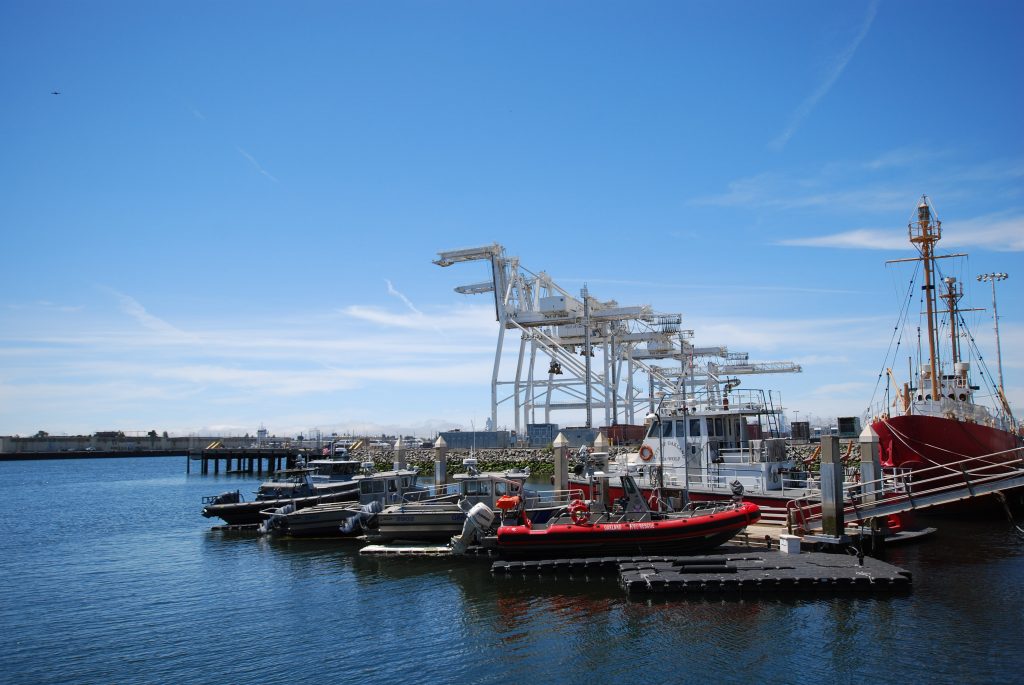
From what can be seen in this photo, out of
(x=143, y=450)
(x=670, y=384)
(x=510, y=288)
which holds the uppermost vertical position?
(x=510, y=288)

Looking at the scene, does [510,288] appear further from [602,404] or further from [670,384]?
[670,384]

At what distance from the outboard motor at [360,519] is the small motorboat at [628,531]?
27.9ft

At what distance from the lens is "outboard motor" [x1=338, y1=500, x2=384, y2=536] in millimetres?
28109

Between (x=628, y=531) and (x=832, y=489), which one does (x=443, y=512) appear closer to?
(x=628, y=531)

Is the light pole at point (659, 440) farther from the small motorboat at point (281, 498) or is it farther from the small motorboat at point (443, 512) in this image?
the small motorboat at point (281, 498)

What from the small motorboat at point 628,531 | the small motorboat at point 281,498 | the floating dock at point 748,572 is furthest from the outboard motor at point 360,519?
the floating dock at point 748,572

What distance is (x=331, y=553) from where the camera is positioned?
85.0 feet

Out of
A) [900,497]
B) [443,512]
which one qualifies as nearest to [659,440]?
[900,497]

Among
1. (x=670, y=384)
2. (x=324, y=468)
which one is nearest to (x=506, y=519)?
(x=324, y=468)

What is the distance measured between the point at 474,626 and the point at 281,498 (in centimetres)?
2058

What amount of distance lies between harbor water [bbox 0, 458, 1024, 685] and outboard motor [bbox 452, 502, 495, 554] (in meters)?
0.70

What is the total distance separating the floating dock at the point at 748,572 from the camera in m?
16.8

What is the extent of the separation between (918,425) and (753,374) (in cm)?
5063

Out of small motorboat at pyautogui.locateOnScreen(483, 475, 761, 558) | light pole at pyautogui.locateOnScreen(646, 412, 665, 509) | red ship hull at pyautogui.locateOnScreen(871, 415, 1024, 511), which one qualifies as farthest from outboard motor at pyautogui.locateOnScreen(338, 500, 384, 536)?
red ship hull at pyautogui.locateOnScreen(871, 415, 1024, 511)
